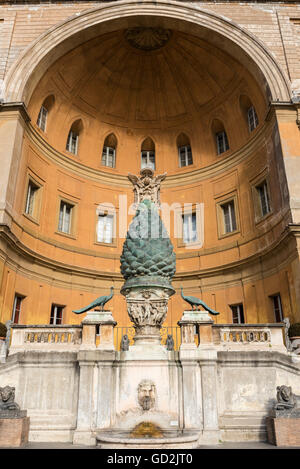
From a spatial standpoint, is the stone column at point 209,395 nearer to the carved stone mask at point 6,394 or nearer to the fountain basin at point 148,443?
the fountain basin at point 148,443

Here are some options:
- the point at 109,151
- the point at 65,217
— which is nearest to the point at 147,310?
the point at 65,217

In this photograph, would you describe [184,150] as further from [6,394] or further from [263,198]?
[6,394]

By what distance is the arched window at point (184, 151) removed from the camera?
22.2 m

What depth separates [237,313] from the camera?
1800 cm

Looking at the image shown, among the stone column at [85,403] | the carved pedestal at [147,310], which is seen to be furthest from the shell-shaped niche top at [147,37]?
the stone column at [85,403]

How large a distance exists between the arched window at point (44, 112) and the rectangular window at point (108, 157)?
410cm

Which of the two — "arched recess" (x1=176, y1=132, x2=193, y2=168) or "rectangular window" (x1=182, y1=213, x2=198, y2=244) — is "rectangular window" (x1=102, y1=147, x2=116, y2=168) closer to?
"arched recess" (x1=176, y1=132, x2=193, y2=168)

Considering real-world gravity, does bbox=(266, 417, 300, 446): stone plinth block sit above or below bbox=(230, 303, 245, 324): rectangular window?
below

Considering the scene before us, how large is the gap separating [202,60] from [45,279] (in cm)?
1374

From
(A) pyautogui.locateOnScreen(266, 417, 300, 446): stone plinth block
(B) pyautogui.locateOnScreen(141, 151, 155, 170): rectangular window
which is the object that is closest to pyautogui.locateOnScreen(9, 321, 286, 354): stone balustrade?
(A) pyautogui.locateOnScreen(266, 417, 300, 446): stone plinth block

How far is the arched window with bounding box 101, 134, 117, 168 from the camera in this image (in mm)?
22250

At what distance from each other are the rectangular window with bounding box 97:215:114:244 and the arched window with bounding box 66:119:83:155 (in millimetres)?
3941

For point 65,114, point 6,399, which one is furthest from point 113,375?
point 65,114

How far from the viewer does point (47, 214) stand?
18.6 meters
